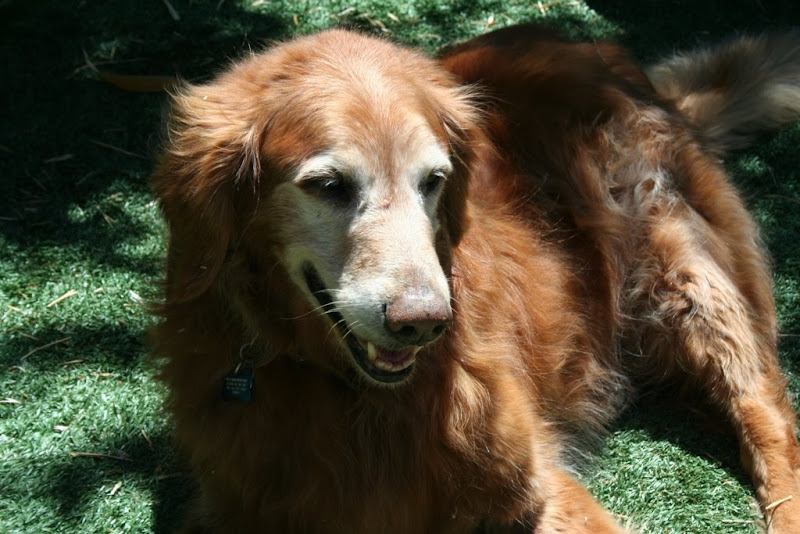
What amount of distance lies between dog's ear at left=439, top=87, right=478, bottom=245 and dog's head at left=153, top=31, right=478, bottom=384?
0.08 metres

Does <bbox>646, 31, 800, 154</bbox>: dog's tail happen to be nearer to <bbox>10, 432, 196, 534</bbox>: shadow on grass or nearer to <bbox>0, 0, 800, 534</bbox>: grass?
<bbox>0, 0, 800, 534</bbox>: grass

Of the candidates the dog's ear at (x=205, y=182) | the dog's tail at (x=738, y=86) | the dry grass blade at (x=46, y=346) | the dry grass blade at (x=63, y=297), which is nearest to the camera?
the dog's ear at (x=205, y=182)

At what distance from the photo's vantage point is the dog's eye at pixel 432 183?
9.27 feet

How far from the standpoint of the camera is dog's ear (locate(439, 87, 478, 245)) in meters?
3.13

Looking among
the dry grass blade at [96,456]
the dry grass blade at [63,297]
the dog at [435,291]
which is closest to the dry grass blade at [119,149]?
the dry grass blade at [63,297]

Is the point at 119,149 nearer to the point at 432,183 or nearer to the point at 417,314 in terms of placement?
the point at 432,183

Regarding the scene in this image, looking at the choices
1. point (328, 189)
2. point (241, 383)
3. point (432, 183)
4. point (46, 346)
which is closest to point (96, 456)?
point (46, 346)

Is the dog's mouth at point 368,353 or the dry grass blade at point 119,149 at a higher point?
the dog's mouth at point 368,353

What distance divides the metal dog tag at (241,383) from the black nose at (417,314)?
2.00 feet

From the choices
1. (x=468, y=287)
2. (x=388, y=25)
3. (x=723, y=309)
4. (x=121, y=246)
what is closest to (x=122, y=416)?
(x=121, y=246)

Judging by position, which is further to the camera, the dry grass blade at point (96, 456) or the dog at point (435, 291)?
the dry grass blade at point (96, 456)

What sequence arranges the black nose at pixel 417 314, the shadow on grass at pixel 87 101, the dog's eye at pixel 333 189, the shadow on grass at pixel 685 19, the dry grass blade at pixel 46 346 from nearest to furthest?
1. the black nose at pixel 417 314
2. the dog's eye at pixel 333 189
3. the dry grass blade at pixel 46 346
4. the shadow on grass at pixel 87 101
5. the shadow on grass at pixel 685 19

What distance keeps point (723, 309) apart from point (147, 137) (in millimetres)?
3246

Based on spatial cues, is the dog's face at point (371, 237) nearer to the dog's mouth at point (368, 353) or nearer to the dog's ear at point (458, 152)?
the dog's mouth at point (368, 353)
